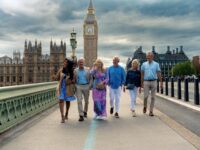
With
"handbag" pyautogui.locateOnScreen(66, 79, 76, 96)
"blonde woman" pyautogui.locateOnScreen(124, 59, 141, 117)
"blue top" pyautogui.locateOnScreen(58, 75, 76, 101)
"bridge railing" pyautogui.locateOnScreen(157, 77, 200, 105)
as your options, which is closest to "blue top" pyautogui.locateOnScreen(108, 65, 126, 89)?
"blonde woman" pyautogui.locateOnScreen(124, 59, 141, 117)

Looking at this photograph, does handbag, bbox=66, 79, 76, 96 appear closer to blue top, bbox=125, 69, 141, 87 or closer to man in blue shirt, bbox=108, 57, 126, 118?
man in blue shirt, bbox=108, 57, 126, 118

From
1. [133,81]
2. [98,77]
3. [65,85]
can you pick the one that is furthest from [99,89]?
[133,81]

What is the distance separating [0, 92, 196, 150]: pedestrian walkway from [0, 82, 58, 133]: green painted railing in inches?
20.7

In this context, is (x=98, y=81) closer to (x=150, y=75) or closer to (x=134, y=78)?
(x=134, y=78)

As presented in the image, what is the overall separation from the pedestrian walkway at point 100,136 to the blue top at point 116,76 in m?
1.56

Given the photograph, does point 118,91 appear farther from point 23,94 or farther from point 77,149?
point 77,149

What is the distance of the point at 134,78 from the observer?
585 inches

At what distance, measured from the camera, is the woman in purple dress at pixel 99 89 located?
13586 mm

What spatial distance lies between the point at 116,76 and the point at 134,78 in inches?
29.3

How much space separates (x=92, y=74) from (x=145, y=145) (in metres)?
5.43

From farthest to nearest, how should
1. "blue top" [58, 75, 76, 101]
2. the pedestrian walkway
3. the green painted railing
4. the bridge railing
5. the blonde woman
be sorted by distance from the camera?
1. the bridge railing
2. the blonde woman
3. "blue top" [58, 75, 76, 101]
4. the green painted railing
5. the pedestrian walkway

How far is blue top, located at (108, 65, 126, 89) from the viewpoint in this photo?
14352mm

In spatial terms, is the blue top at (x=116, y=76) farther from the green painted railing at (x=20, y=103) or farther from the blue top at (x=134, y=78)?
the green painted railing at (x=20, y=103)

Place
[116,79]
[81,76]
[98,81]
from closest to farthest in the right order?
[81,76] < [98,81] < [116,79]
